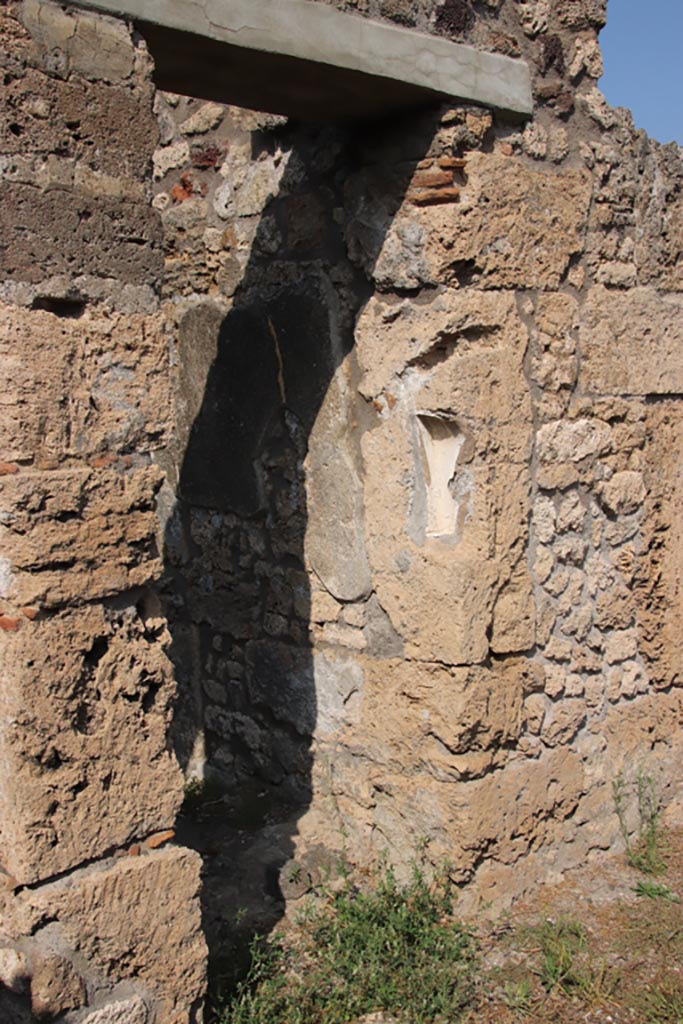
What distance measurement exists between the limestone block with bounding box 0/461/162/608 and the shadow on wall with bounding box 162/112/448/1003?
1.31 meters

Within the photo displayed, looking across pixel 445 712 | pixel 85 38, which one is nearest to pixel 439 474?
pixel 445 712

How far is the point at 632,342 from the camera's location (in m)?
3.95

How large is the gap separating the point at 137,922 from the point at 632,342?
8.90ft

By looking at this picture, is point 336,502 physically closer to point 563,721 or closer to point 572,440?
point 572,440

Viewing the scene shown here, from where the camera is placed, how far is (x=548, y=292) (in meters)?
3.63

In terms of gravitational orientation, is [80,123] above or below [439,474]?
above

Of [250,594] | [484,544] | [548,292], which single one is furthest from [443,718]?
[548,292]

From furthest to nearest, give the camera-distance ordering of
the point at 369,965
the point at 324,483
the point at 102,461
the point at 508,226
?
the point at 324,483 < the point at 508,226 < the point at 369,965 < the point at 102,461

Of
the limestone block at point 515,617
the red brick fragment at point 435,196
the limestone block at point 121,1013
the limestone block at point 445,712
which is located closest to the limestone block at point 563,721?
the limestone block at point 445,712

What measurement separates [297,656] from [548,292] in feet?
5.47

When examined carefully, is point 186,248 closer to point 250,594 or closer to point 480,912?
point 250,594

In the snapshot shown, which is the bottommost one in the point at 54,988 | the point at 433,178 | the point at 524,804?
the point at 54,988

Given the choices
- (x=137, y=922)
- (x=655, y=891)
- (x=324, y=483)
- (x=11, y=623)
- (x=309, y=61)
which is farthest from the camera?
(x=324, y=483)

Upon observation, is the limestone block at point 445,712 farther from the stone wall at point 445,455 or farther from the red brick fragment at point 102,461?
the red brick fragment at point 102,461
